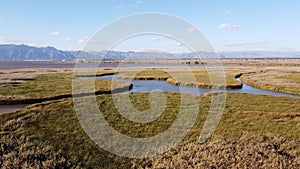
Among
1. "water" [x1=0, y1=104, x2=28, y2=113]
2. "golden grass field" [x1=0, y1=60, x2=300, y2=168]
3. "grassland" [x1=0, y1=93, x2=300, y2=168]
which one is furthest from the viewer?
"water" [x1=0, y1=104, x2=28, y2=113]

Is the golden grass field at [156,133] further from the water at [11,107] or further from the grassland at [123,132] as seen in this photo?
the water at [11,107]

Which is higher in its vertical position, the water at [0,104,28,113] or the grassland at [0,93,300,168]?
the water at [0,104,28,113]

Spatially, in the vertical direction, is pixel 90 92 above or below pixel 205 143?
above

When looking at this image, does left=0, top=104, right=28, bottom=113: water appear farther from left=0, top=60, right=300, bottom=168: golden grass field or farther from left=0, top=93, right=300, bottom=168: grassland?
left=0, top=93, right=300, bottom=168: grassland

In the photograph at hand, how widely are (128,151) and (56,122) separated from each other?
8.46 m

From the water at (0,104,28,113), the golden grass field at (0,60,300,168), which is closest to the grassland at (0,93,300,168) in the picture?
the golden grass field at (0,60,300,168)

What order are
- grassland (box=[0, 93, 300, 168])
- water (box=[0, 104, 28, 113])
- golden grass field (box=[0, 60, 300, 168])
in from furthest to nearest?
water (box=[0, 104, 28, 113]) < grassland (box=[0, 93, 300, 168]) < golden grass field (box=[0, 60, 300, 168])

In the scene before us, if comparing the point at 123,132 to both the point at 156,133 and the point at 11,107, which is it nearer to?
the point at 156,133

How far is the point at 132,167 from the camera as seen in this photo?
16391 mm

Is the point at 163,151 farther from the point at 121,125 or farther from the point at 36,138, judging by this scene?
the point at 36,138

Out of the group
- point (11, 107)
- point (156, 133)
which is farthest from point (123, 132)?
point (11, 107)

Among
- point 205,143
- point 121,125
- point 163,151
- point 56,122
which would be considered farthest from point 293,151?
point 56,122

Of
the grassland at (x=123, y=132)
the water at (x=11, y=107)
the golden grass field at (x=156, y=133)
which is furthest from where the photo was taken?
the water at (x=11, y=107)

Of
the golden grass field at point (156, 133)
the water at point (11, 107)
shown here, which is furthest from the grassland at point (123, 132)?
the water at point (11, 107)
